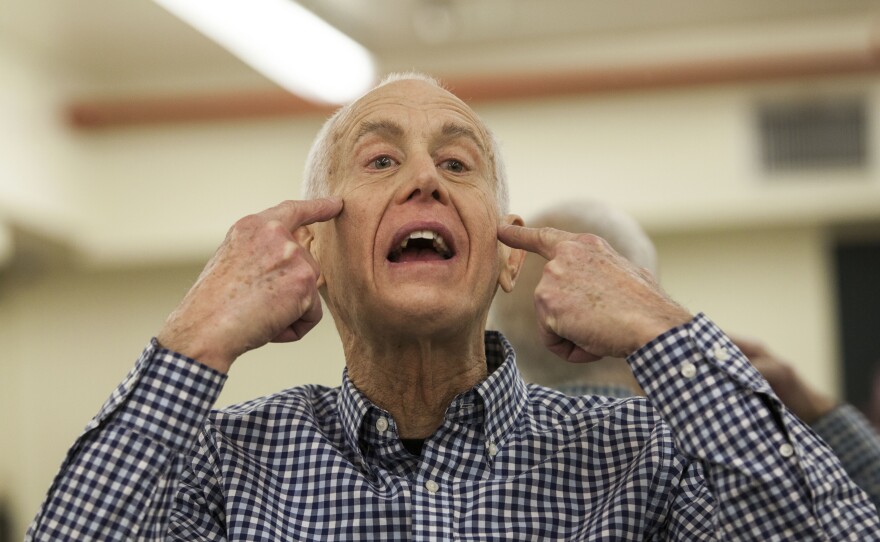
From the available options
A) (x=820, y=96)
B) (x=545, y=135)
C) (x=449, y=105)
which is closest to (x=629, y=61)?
(x=545, y=135)

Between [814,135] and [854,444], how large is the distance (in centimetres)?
371

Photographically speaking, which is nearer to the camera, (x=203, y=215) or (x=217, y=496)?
(x=217, y=496)

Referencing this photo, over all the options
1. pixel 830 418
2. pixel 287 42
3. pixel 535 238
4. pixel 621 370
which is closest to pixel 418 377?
pixel 535 238

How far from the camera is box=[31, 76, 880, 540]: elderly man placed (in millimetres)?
1580

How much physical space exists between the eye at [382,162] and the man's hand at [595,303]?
33cm

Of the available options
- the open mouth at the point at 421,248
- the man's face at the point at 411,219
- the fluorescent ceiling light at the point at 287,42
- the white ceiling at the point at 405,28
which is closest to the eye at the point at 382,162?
the man's face at the point at 411,219

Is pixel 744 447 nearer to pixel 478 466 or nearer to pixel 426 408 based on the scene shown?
pixel 478 466

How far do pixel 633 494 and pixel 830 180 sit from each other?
15.1 feet

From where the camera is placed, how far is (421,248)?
6.53ft

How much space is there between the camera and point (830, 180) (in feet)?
19.6

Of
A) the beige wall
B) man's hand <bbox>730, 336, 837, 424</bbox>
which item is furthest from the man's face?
the beige wall

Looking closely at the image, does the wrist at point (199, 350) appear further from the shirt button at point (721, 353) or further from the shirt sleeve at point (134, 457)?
the shirt button at point (721, 353)

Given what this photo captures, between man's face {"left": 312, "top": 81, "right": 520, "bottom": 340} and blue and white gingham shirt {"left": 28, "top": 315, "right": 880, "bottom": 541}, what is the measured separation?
5.7 inches

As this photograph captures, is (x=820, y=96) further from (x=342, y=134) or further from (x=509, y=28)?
(x=342, y=134)
